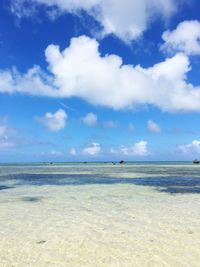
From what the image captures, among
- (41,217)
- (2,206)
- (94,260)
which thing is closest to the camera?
(94,260)

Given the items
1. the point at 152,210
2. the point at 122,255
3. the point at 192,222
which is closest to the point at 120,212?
the point at 152,210

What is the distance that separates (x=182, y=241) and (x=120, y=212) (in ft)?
18.8

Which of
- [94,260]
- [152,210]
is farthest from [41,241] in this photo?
[152,210]

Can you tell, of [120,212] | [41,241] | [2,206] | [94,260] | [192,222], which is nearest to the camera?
[94,260]

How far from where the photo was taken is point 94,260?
30.6 ft

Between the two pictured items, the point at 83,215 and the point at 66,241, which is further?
the point at 83,215

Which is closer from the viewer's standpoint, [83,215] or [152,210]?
[83,215]

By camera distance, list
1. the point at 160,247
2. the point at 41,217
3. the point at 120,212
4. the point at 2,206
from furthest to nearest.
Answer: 1. the point at 2,206
2. the point at 120,212
3. the point at 41,217
4. the point at 160,247

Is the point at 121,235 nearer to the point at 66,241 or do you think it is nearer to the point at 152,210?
the point at 66,241

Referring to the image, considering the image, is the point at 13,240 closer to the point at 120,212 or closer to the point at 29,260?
the point at 29,260

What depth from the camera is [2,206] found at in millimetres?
18688

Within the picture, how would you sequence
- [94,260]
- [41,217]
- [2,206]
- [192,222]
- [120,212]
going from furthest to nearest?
1. [2,206]
2. [120,212]
3. [41,217]
4. [192,222]
5. [94,260]

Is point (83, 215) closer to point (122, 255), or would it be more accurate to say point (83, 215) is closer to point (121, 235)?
point (121, 235)

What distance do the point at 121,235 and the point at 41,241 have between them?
9.41ft
